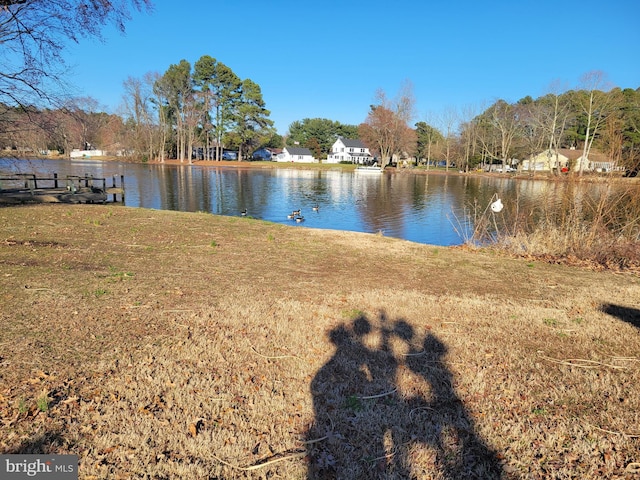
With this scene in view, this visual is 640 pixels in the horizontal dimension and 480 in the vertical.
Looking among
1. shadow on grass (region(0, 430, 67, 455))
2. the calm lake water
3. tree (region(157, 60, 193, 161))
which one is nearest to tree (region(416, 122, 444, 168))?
tree (region(157, 60, 193, 161))

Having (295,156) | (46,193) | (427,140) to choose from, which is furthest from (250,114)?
(46,193)

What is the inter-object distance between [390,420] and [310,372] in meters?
0.96

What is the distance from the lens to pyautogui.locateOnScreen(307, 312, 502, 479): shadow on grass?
2.66m

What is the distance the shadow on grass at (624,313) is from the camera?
17.9ft

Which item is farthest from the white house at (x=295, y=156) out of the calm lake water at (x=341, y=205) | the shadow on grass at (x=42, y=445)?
the shadow on grass at (x=42, y=445)

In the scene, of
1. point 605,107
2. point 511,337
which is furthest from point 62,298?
point 605,107

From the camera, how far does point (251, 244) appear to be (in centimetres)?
996

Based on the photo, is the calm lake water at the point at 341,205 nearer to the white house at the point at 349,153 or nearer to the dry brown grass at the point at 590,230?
the dry brown grass at the point at 590,230

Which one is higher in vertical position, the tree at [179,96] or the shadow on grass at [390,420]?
the tree at [179,96]

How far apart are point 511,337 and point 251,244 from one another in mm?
6795

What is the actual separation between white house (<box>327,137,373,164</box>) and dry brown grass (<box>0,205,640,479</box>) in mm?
95137

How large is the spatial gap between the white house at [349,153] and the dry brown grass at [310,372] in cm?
9514

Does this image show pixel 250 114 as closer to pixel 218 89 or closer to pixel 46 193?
pixel 218 89

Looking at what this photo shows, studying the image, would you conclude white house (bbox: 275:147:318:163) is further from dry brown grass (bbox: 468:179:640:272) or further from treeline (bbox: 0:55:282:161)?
dry brown grass (bbox: 468:179:640:272)
